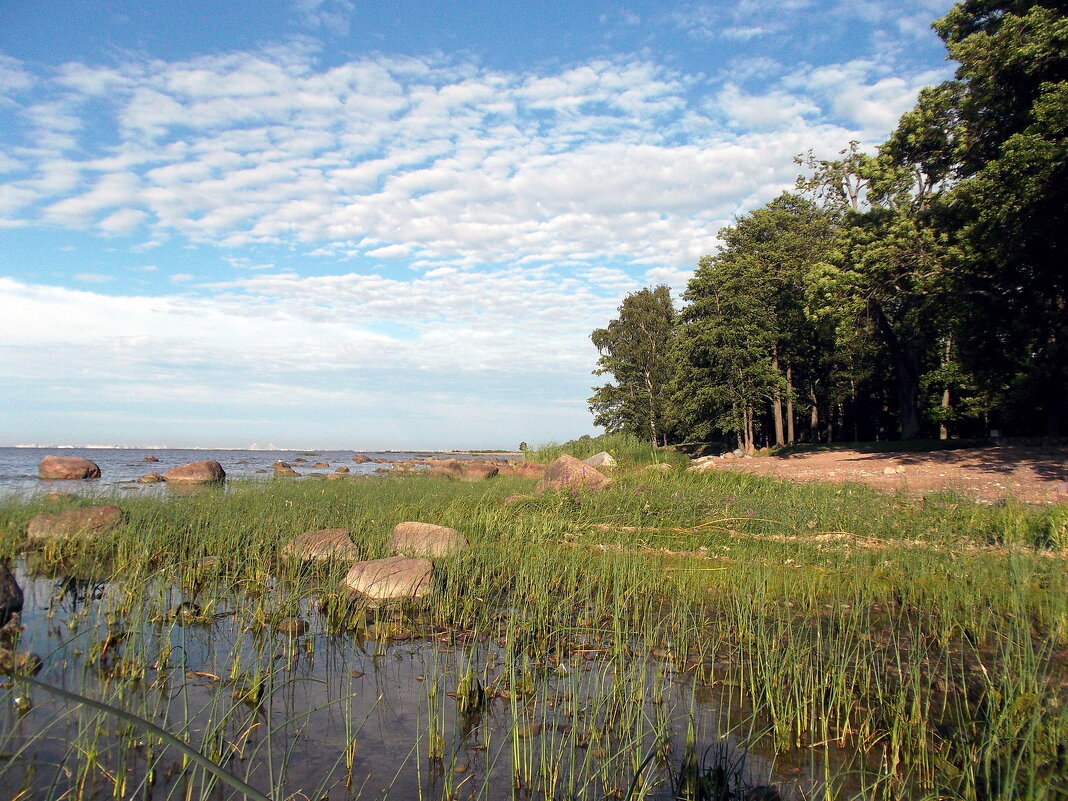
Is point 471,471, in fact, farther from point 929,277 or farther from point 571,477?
point 929,277

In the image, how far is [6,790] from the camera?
3602 mm

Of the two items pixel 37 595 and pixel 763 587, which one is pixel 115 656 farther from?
pixel 763 587

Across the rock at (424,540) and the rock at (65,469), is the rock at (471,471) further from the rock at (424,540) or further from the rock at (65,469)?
the rock at (65,469)

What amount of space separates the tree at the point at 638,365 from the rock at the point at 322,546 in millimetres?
38056

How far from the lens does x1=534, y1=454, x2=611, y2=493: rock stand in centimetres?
1520

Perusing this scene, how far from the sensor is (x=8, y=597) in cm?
630

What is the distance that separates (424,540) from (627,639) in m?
4.13

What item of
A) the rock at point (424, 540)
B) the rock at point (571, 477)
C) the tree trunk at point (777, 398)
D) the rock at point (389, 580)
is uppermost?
the tree trunk at point (777, 398)

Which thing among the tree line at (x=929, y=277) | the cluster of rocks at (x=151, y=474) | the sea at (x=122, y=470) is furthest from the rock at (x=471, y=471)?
the tree line at (x=929, y=277)

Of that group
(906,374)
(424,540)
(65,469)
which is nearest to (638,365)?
(906,374)

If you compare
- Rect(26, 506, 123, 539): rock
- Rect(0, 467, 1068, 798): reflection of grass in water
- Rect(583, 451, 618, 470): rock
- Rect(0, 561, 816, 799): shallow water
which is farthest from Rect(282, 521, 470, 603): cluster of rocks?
Rect(583, 451, 618, 470): rock

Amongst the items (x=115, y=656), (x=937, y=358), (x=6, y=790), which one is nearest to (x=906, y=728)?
(x=6, y=790)

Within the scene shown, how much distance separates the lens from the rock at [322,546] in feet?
28.1

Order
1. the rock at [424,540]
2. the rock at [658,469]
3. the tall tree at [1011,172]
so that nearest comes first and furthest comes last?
the rock at [424,540] → the tall tree at [1011,172] → the rock at [658,469]
